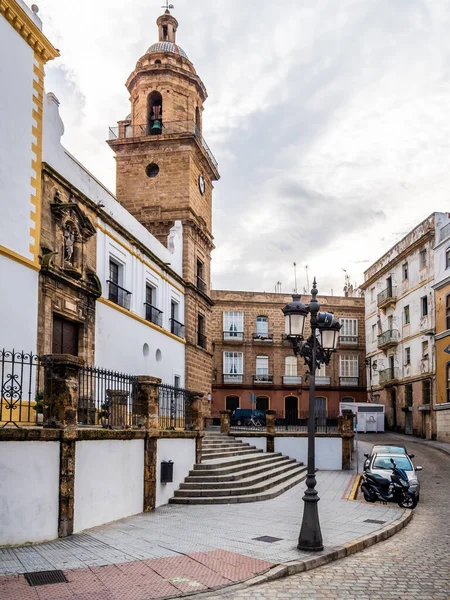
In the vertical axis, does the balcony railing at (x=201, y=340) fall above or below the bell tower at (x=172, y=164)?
below

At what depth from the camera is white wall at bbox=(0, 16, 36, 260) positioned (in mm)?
13859

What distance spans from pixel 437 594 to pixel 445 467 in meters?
16.6

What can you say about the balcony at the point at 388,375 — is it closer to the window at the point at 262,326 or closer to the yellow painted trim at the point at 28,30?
the window at the point at 262,326

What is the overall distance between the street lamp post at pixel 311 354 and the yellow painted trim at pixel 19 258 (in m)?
6.28

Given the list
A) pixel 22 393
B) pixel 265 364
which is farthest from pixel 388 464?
pixel 265 364

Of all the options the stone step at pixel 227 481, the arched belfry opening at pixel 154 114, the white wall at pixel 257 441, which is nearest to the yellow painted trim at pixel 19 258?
the stone step at pixel 227 481

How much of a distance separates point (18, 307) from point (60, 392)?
4617 millimetres

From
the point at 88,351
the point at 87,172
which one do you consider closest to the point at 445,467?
the point at 88,351

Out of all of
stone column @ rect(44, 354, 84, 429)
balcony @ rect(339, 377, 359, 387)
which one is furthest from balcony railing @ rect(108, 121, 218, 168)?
balcony @ rect(339, 377, 359, 387)

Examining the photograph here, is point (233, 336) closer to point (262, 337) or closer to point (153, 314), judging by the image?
point (262, 337)

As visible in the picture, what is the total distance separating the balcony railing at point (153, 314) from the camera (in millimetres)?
24016

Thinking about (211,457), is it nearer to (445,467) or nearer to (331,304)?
(445,467)

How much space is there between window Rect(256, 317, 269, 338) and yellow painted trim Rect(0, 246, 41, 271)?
33.0m

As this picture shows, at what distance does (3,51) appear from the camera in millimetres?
14156
